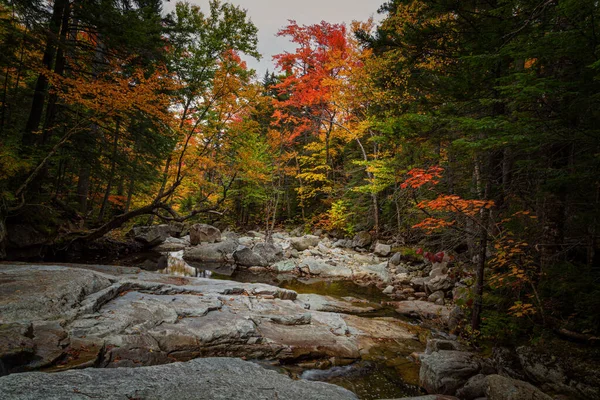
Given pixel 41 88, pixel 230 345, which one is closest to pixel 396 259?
pixel 230 345

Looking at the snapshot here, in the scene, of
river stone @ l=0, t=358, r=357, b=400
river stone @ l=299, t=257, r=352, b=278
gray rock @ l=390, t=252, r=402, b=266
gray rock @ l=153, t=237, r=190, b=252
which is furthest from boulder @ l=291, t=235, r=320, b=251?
river stone @ l=0, t=358, r=357, b=400

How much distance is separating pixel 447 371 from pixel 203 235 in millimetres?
16420

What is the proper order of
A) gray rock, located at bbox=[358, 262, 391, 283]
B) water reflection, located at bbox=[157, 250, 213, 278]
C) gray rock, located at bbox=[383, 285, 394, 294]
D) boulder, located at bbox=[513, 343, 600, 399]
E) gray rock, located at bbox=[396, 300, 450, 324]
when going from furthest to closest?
water reflection, located at bbox=[157, 250, 213, 278] < gray rock, located at bbox=[358, 262, 391, 283] < gray rock, located at bbox=[383, 285, 394, 294] < gray rock, located at bbox=[396, 300, 450, 324] < boulder, located at bbox=[513, 343, 600, 399]

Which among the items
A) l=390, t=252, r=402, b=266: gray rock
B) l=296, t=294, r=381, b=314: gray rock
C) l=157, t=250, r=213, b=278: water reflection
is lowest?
l=157, t=250, r=213, b=278: water reflection

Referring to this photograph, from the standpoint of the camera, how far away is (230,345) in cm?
451

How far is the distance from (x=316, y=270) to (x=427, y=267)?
4.79 m

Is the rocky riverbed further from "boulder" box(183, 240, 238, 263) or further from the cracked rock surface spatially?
"boulder" box(183, 240, 238, 263)

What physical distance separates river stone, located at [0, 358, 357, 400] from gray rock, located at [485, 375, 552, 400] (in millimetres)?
1779

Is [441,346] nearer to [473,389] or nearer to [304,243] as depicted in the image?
[473,389]

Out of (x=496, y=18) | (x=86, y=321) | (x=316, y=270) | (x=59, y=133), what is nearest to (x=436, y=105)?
(x=496, y=18)

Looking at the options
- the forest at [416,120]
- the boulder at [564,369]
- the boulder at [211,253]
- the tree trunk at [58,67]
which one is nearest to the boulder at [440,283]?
the forest at [416,120]

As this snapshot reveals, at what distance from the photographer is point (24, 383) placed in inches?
77.9

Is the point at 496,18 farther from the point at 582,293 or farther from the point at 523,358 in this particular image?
the point at 523,358

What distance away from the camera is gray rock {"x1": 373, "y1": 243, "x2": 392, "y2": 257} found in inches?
538
